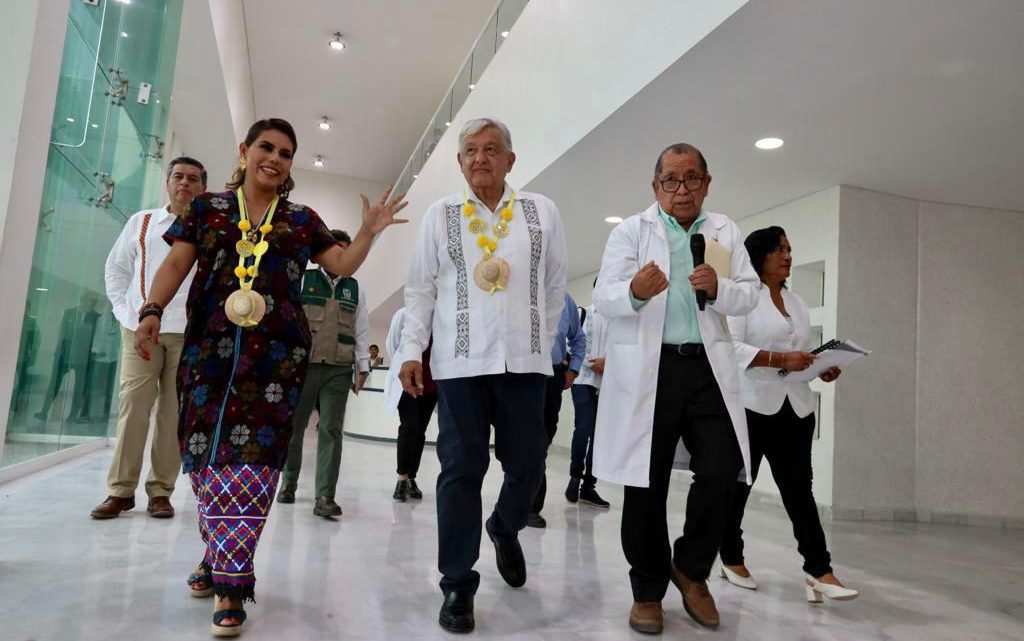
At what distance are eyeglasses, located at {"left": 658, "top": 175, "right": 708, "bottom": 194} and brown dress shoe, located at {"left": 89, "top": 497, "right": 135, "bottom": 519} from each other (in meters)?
3.09

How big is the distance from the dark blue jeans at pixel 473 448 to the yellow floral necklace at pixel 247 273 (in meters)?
0.65

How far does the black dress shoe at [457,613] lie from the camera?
87.7 inches

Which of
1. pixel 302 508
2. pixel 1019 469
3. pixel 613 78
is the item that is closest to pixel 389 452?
pixel 302 508

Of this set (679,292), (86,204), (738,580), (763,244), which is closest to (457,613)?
(679,292)

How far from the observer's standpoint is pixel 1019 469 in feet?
21.9

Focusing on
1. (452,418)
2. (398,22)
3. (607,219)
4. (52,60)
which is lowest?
(452,418)

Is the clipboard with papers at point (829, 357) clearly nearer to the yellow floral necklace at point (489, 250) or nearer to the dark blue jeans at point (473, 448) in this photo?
the dark blue jeans at point (473, 448)

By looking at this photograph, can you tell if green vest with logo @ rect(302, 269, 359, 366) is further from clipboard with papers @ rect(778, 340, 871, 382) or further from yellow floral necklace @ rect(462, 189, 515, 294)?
clipboard with papers @ rect(778, 340, 871, 382)

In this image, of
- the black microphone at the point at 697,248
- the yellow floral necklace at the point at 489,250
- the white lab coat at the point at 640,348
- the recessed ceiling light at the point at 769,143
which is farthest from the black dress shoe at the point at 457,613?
the recessed ceiling light at the point at 769,143

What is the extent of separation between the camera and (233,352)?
223 centimetres

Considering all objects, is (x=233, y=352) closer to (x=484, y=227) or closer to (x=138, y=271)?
(x=484, y=227)

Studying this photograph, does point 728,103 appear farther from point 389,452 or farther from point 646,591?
point 389,452

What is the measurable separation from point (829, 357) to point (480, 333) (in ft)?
4.80

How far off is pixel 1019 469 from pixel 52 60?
25.8 feet
